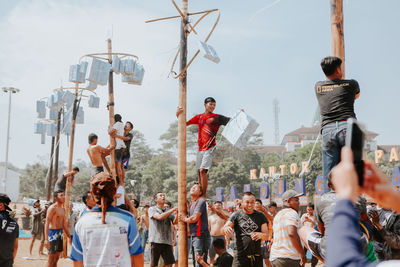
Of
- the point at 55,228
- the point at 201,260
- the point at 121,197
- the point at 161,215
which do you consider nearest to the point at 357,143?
the point at 201,260

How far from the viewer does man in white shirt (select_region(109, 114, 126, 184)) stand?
10.1 metres

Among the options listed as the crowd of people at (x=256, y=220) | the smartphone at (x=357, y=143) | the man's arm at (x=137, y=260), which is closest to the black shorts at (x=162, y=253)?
the crowd of people at (x=256, y=220)

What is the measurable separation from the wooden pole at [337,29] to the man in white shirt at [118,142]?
18.5 ft

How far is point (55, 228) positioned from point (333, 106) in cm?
888

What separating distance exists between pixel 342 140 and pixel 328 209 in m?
0.75

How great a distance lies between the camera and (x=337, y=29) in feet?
20.7

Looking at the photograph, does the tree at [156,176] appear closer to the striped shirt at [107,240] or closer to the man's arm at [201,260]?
the man's arm at [201,260]

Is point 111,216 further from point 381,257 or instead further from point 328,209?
point 381,257

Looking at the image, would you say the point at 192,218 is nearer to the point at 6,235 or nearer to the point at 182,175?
the point at 182,175

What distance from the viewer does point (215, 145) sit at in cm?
906

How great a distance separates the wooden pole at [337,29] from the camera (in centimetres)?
617

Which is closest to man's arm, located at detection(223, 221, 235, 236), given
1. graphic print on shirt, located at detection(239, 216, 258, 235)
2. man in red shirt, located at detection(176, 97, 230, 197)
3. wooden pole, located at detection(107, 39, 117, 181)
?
graphic print on shirt, located at detection(239, 216, 258, 235)

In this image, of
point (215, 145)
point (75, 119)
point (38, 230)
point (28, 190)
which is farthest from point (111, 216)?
point (28, 190)

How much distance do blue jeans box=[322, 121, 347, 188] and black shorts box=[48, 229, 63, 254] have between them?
8.31m
